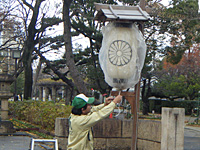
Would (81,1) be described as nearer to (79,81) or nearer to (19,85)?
(79,81)

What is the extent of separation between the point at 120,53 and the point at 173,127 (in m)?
2.64

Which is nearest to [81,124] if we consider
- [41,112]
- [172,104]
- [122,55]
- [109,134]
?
[122,55]

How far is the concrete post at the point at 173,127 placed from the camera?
793 centimetres

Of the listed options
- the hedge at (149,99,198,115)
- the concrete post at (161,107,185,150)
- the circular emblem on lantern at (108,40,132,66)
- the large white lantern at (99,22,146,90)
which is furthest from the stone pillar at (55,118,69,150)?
the hedge at (149,99,198,115)

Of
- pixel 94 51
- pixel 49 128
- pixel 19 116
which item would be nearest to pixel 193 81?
pixel 94 51

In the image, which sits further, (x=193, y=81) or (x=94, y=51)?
(x=193, y=81)

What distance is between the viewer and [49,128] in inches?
555

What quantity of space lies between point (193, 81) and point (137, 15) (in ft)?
89.4

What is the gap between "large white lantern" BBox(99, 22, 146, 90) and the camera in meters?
6.40

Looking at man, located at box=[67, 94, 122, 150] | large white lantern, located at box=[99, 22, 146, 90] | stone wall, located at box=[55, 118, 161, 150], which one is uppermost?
large white lantern, located at box=[99, 22, 146, 90]

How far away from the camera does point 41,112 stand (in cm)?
1470

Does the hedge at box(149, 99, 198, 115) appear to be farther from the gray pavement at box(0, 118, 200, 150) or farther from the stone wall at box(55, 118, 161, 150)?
the stone wall at box(55, 118, 161, 150)

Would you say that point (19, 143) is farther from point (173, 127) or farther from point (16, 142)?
point (173, 127)

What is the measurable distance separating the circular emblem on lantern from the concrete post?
217cm
